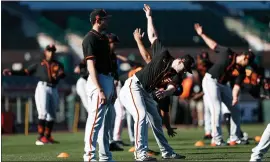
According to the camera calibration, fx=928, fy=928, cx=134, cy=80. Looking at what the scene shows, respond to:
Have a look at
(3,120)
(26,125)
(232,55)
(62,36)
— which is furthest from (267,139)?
(62,36)

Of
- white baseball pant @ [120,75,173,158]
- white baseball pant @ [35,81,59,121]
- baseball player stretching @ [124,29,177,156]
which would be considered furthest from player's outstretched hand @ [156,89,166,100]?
white baseball pant @ [35,81,59,121]

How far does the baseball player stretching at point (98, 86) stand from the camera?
45.1ft

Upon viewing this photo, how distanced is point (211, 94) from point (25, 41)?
56.8 ft

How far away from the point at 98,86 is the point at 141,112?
1449 millimetres

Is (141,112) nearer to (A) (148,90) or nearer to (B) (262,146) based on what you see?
(A) (148,90)

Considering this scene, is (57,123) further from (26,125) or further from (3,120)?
(3,120)

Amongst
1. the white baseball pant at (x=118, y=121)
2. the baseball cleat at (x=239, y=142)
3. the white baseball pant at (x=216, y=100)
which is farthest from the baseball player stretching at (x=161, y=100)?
the white baseball pant at (x=118, y=121)

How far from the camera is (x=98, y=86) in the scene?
1370 centimetres

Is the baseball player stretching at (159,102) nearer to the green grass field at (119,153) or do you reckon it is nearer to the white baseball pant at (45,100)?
the green grass field at (119,153)

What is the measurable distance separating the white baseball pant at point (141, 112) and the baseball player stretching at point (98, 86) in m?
0.90

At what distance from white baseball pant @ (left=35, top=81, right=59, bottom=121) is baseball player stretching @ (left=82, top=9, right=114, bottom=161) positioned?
23.7 ft

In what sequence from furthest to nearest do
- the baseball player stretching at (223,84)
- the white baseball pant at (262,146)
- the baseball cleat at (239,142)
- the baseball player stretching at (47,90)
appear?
the baseball player stretching at (47,90)
the baseball cleat at (239,142)
the baseball player stretching at (223,84)
the white baseball pant at (262,146)

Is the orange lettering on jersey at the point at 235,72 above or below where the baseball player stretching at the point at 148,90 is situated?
above

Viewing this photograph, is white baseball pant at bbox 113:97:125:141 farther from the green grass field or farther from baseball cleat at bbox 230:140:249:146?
baseball cleat at bbox 230:140:249:146
